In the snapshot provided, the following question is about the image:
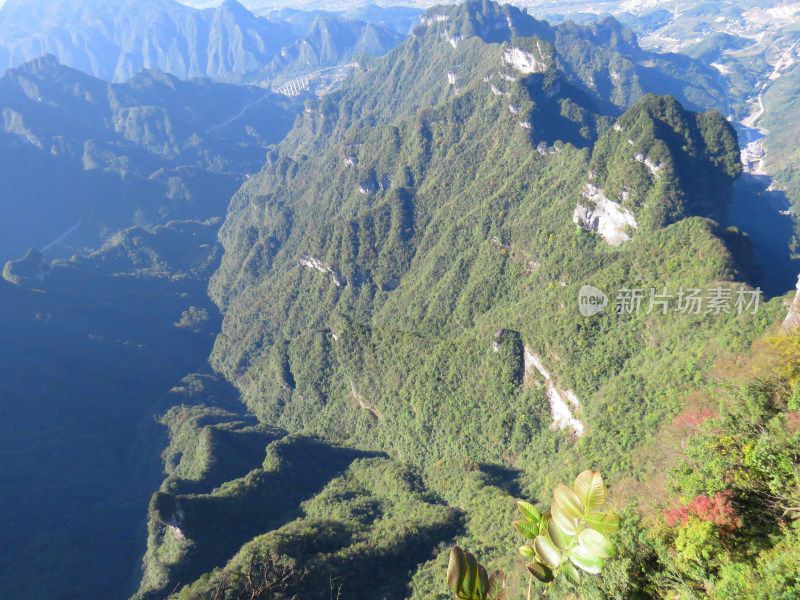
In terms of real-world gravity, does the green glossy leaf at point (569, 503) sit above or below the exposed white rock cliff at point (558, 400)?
above

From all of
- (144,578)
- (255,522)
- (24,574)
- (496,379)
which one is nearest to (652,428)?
(496,379)

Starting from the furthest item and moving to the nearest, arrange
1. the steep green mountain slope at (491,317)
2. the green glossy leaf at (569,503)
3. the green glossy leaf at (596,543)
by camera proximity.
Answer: the steep green mountain slope at (491,317)
the green glossy leaf at (569,503)
the green glossy leaf at (596,543)

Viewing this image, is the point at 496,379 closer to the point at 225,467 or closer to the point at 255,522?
the point at 255,522

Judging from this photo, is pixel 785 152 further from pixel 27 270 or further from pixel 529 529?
pixel 27 270

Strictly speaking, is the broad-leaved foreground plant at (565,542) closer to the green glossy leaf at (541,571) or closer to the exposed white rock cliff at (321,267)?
the green glossy leaf at (541,571)

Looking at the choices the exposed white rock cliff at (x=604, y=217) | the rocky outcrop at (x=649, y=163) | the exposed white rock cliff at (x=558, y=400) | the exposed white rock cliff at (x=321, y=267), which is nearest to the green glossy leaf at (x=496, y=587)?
the exposed white rock cliff at (x=558, y=400)

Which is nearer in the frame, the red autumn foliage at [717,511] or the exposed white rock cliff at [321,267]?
the red autumn foliage at [717,511]

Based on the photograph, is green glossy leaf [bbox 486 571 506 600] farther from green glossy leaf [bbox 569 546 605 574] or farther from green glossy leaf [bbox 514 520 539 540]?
green glossy leaf [bbox 569 546 605 574]

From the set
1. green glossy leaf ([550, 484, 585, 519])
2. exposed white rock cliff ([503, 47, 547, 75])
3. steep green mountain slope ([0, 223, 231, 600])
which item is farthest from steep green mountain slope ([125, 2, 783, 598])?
green glossy leaf ([550, 484, 585, 519])

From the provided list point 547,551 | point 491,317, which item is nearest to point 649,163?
point 491,317
